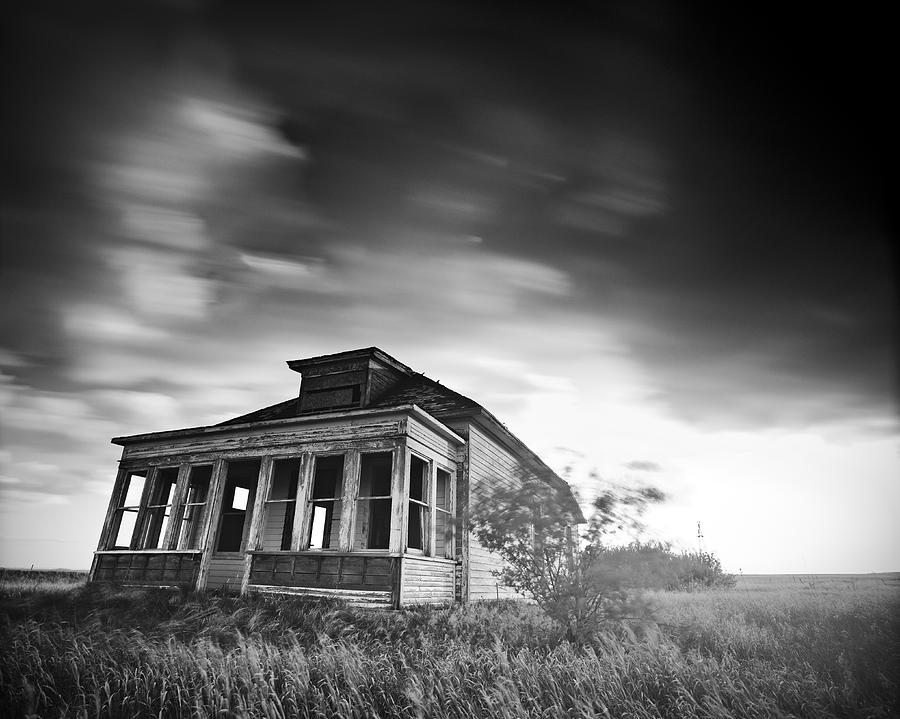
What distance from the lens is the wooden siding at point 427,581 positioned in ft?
33.8

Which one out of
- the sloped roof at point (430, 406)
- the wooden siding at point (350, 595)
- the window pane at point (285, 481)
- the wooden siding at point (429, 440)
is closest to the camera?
the wooden siding at point (350, 595)

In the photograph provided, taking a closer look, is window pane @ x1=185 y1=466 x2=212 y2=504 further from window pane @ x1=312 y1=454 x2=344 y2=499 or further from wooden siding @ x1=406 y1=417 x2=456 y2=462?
wooden siding @ x1=406 y1=417 x2=456 y2=462

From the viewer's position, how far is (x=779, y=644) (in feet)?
24.0

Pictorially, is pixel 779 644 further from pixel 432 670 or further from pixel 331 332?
pixel 331 332

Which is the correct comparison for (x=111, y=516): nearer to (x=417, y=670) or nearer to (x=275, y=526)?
(x=275, y=526)

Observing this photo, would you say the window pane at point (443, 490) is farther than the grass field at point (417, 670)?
Yes

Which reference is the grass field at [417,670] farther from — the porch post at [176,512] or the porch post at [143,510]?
the porch post at [143,510]

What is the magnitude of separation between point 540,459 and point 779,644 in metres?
11.4

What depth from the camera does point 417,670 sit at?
5785 mm

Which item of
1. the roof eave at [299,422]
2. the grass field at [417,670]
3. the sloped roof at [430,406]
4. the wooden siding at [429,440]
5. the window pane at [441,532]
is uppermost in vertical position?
the sloped roof at [430,406]

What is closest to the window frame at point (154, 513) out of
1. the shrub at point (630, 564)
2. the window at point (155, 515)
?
the window at point (155, 515)

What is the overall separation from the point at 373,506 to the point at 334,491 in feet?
4.74

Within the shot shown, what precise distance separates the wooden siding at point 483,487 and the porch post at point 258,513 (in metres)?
4.90

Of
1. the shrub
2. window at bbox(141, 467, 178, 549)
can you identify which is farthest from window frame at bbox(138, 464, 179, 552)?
the shrub
